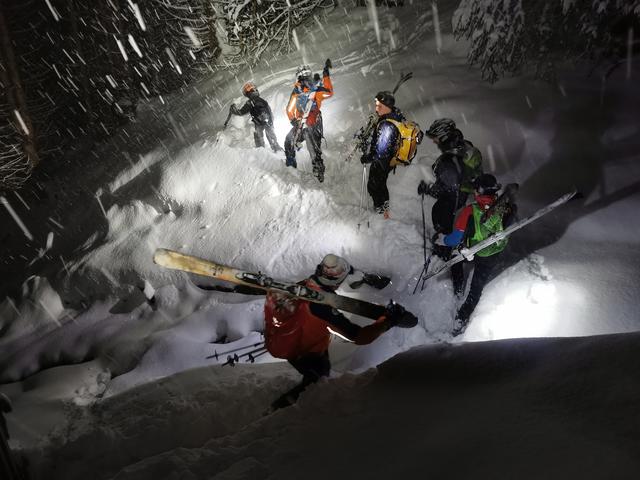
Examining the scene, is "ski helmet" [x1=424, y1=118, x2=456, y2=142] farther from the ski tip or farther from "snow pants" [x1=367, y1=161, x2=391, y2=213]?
the ski tip

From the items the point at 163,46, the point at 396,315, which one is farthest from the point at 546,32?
the point at 163,46

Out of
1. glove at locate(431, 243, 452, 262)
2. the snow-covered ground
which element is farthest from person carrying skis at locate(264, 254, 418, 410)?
glove at locate(431, 243, 452, 262)

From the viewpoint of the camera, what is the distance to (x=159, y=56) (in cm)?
2300

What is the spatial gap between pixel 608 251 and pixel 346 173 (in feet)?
14.5

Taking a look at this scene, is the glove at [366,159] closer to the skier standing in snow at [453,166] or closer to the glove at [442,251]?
the skier standing in snow at [453,166]

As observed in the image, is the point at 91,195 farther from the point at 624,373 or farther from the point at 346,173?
the point at 624,373

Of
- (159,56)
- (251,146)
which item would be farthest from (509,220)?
(159,56)

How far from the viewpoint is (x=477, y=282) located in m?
4.73

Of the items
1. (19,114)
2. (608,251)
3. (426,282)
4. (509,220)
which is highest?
(19,114)

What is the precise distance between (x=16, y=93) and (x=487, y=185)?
54.6 ft

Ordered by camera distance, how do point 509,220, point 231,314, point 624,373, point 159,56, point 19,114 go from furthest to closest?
1. point 159,56
2. point 19,114
3. point 231,314
4. point 509,220
5. point 624,373

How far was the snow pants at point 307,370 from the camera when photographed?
3.62 meters

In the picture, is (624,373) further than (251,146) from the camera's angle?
No

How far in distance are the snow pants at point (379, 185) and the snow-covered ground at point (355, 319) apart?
342 millimetres
